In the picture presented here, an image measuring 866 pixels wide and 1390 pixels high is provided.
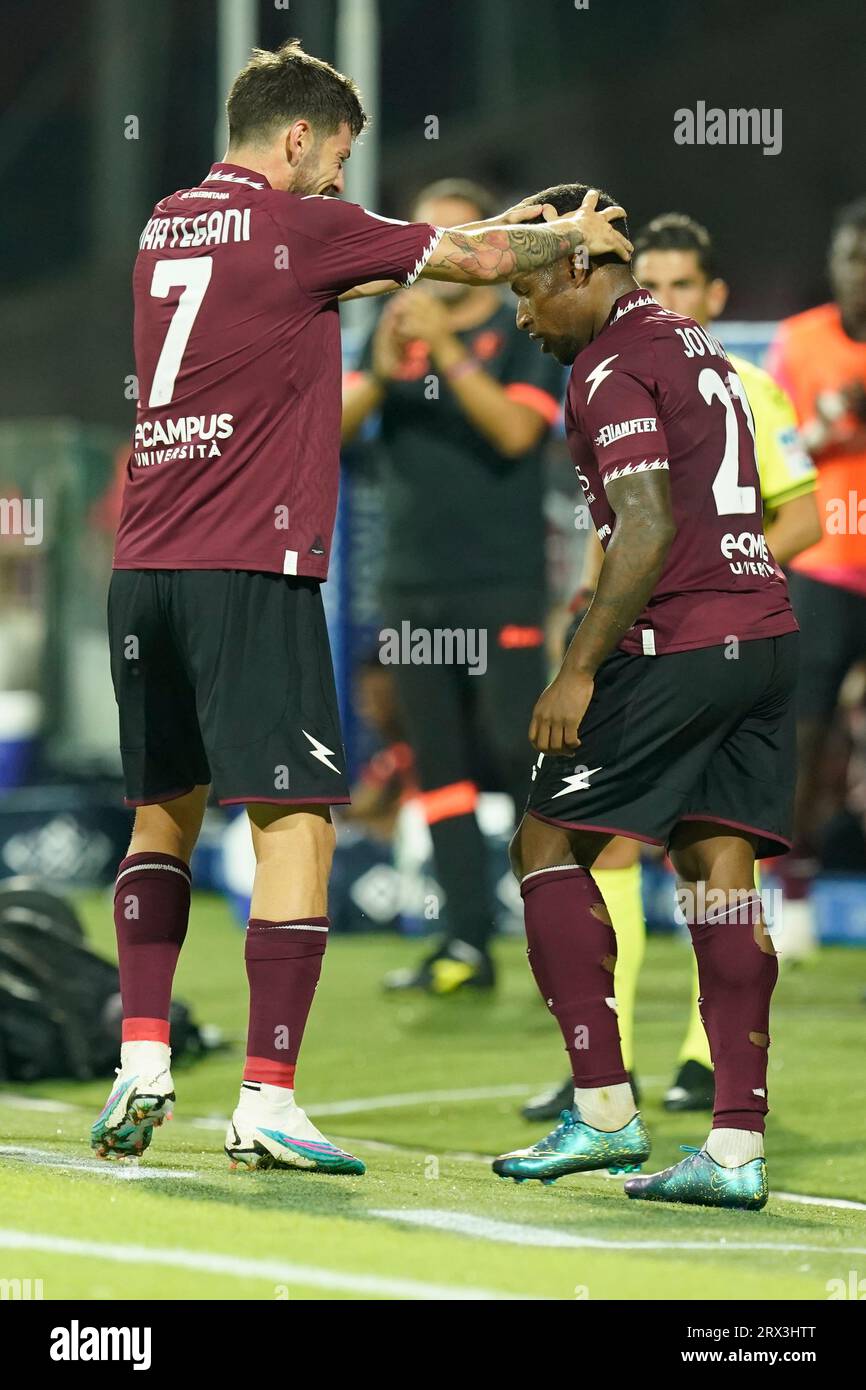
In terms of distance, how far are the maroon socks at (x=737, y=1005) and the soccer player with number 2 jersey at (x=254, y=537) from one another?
2.36 ft

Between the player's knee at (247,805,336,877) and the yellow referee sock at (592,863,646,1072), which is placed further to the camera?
the yellow referee sock at (592,863,646,1072)

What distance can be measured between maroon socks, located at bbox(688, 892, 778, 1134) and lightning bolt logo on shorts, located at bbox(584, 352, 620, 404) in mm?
1002

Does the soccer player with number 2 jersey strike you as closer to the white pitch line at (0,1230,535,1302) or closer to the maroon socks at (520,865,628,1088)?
the maroon socks at (520,865,628,1088)

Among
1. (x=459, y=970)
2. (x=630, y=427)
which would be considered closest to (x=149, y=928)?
(x=630, y=427)

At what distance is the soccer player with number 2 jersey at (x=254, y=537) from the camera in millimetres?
4012

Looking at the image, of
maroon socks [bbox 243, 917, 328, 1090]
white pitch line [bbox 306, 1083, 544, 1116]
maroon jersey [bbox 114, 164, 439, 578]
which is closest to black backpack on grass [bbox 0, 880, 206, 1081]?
white pitch line [bbox 306, 1083, 544, 1116]

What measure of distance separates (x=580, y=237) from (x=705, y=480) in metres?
0.56

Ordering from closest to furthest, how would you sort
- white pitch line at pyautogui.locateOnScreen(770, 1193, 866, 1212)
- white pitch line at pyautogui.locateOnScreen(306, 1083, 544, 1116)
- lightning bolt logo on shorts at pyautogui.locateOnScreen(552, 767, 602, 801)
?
1. lightning bolt logo on shorts at pyautogui.locateOnScreen(552, 767, 602, 801)
2. white pitch line at pyautogui.locateOnScreen(770, 1193, 866, 1212)
3. white pitch line at pyautogui.locateOnScreen(306, 1083, 544, 1116)

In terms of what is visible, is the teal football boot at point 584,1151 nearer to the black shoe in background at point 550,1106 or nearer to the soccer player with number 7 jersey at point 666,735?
the soccer player with number 7 jersey at point 666,735

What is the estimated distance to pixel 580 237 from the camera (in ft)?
13.7

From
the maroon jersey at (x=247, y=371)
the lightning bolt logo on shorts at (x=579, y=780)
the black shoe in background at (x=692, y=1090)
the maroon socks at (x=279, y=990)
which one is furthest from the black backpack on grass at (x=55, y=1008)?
the lightning bolt logo on shorts at (x=579, y=780)

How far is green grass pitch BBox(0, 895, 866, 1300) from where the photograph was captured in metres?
3.10

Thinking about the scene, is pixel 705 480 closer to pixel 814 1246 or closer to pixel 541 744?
pixel 541 744
